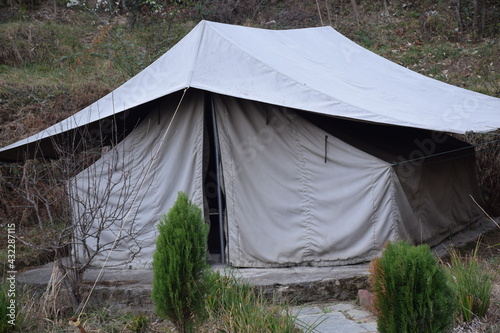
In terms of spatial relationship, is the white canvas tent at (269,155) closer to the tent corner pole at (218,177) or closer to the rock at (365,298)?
the tent corner pole at (218,177)

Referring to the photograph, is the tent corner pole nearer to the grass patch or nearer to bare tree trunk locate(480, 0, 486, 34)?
the grass patch

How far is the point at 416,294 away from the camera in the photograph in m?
3.05

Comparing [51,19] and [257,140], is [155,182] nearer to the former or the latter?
[257,140]

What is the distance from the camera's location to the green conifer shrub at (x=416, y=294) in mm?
3041

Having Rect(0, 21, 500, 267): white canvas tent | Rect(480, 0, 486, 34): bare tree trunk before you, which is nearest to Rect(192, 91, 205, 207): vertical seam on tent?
Rect(0, 21, 500, 267): white canvas tent

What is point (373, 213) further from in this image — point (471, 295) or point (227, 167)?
point (471, 295)

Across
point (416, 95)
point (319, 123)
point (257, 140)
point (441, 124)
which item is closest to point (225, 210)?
point (257, 140)

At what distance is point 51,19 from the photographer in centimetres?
1427

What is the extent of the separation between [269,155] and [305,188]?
1.59 ft

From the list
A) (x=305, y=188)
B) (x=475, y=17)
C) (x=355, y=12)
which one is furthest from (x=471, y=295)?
(x=355, y=12)

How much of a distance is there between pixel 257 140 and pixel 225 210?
766 millimetres

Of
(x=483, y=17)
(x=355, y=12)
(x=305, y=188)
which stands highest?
(x=355, y=12)

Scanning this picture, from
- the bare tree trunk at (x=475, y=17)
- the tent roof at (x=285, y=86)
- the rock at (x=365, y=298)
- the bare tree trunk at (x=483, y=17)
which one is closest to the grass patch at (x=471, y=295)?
the rock at (x=365, y=298)

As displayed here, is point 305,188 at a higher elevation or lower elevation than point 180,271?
higher
